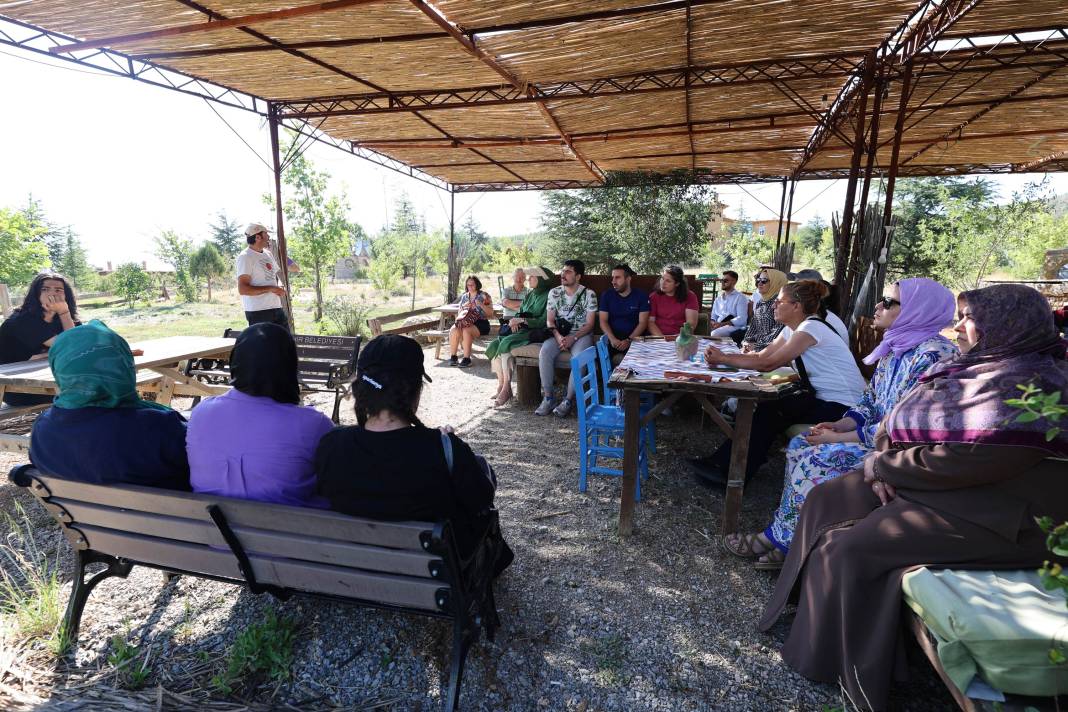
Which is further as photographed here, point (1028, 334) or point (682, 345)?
point (682, 345)

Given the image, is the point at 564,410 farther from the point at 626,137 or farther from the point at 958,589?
the point at 626,137

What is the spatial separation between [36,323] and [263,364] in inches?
134

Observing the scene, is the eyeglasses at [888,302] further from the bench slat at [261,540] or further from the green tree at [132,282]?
the green tree at [132,282]

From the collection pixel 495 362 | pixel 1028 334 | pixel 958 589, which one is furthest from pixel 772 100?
pixel 958 589

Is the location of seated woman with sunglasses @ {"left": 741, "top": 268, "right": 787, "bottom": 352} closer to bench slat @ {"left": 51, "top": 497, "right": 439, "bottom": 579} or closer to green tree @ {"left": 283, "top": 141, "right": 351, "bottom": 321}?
bench slat @ {"left": 51, "top": 497, "right": 439, "bottom": 579}

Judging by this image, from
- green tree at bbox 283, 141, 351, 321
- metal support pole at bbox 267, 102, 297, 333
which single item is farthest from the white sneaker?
green tree at bbox 283, 141, 351, 321

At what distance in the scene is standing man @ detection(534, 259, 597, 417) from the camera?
5320 millimetres

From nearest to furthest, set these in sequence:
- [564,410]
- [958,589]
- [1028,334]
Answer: [958,589] → [1028,334] → [564,410]

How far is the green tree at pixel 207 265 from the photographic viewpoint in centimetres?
2532

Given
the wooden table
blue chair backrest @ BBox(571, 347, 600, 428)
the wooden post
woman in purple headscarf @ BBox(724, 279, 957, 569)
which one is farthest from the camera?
the wooden post

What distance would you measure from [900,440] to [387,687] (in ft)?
6.95

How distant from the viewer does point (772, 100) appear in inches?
282

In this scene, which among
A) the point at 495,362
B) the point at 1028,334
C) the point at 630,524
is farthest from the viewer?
the point at 495,362

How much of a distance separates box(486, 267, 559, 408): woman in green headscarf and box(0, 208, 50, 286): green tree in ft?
43.2
